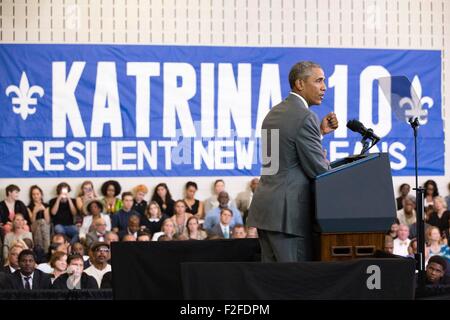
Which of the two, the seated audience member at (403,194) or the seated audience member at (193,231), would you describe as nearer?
the seated audience member at (193,231)

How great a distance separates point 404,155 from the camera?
1259cm

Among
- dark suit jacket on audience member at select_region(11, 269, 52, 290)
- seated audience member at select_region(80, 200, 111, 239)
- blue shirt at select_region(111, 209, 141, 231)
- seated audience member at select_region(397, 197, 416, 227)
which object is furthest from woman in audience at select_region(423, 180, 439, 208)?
dark suit jacket on audience member at select_region(11, 269, 52, 290)

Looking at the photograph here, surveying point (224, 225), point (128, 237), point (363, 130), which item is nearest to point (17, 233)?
point (128, 237)

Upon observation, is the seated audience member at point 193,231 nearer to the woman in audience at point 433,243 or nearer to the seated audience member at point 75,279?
the seated audience member at point 75,279

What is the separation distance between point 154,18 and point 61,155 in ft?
8.20

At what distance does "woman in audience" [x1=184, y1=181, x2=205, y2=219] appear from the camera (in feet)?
39.2

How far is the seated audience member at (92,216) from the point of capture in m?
11.4

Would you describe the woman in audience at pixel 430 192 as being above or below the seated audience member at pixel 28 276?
above

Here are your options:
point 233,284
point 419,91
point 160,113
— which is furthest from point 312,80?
point 419,91

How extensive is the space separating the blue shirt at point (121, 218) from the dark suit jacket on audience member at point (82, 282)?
187cm

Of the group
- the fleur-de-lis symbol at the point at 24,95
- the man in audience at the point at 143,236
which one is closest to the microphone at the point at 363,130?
the man in audience at the point at 143,236

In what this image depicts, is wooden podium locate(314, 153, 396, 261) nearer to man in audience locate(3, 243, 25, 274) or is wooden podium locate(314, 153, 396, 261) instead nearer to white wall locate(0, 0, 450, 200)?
man in audience locate(3, 243, 25, 274)

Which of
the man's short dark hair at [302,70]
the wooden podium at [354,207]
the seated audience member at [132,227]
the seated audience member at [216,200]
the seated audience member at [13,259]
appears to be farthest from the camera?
the seated audience member at [216,200]

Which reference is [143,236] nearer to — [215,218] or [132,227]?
[132,227]
